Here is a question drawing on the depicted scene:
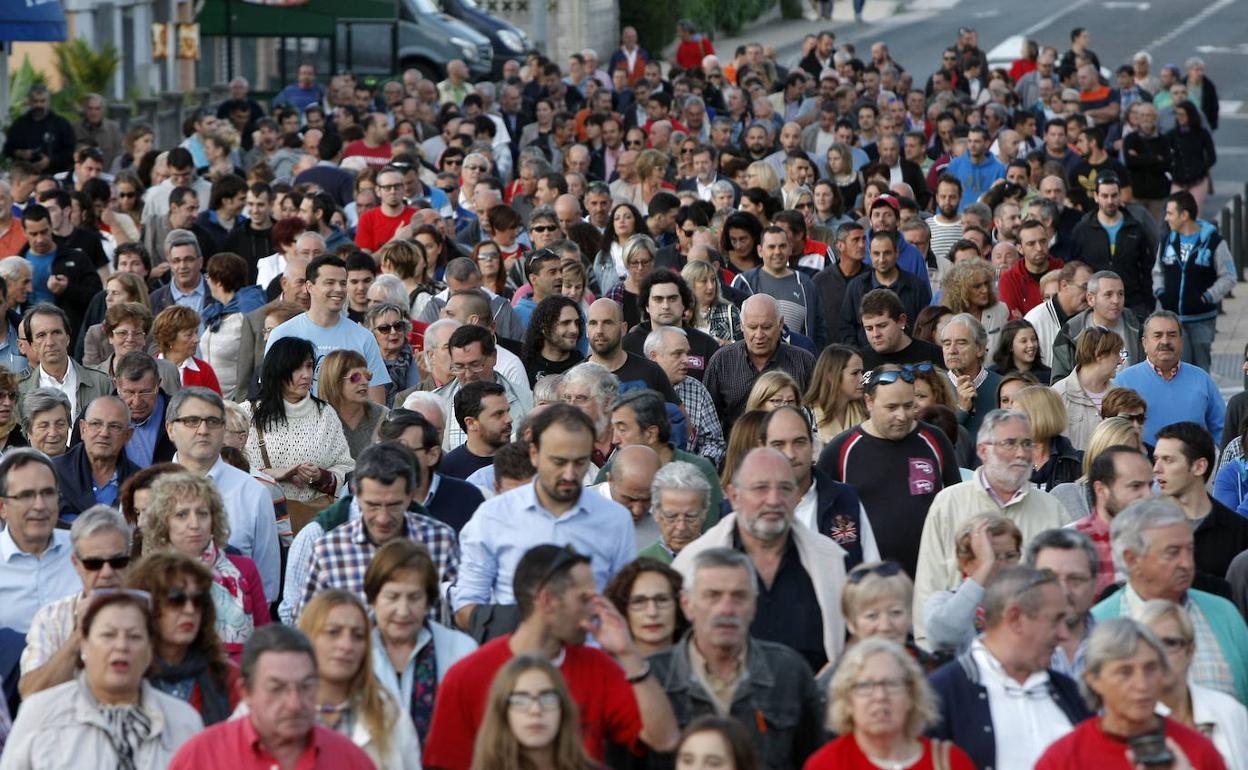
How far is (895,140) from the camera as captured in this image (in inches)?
979

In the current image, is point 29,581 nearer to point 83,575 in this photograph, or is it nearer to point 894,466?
point 83,575

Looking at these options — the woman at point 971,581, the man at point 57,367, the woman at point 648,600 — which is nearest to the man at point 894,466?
the woman at point 971,581

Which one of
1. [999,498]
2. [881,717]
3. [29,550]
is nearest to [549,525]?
[999,498]

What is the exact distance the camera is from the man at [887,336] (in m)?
13.6

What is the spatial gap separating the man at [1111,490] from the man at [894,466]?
983 mm

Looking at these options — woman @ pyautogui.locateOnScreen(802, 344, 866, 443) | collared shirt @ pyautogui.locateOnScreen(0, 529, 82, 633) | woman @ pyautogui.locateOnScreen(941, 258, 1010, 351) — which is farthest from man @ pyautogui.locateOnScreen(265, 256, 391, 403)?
collared shirt @ pyautogui.locateOnScreen(0, 529, 82, 633)

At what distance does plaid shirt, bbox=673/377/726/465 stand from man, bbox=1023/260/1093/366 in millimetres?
3047

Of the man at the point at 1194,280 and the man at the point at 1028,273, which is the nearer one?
the man at the point at 1028,273

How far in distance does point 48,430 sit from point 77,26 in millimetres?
24861

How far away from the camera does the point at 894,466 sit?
35.2ft

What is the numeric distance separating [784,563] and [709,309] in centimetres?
621

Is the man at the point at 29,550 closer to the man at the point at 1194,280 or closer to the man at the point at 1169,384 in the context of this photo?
the man at the point at 1169,384

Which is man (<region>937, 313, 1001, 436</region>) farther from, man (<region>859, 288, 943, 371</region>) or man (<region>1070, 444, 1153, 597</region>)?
man (<region>1070, 444, 1153, 597</region>)

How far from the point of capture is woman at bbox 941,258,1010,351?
15367mm
